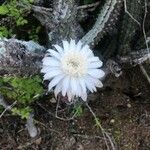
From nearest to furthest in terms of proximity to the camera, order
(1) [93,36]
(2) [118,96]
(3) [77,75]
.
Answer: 1. (3) [77,75]
2. (1) [93,36]
3. (2) [118,96]

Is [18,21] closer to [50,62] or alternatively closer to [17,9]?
[17,9]

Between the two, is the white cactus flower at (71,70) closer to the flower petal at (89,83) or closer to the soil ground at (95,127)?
the flower petal at (89,83)

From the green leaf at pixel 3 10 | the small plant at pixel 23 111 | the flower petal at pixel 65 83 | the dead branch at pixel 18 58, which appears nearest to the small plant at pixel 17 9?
the green leaf at pixel 3 10

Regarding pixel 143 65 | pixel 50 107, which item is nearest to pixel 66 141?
pixel 50 107

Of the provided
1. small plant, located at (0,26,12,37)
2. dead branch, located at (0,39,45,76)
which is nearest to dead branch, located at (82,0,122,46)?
dead branch, located at (0,39,45,76)

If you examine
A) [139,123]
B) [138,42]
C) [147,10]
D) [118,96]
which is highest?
[147,10]

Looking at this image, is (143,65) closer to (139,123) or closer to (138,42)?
(138,42)

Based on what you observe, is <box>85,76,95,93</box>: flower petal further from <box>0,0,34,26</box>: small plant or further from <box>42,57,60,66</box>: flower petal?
<box>0,0,34,26</box>: small plant
